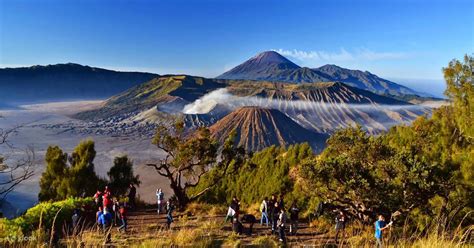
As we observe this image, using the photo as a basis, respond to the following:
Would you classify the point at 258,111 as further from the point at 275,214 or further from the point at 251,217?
the point at 251,217

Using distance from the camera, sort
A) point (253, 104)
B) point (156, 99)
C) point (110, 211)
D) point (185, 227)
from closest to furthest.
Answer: point (185, 227) < point (110, 211) < point (156, 99) < point (253, 104)

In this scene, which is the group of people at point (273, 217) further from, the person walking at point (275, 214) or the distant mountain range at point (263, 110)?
the distant mountain range at point (263, 110)

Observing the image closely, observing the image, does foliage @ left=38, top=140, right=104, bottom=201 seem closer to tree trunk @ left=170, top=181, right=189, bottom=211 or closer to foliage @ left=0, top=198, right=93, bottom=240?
tree trunk @ left=170, top=181, right=189, bottom=211

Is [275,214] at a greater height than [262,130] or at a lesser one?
greater

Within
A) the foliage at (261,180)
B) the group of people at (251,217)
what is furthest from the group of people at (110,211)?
the foliage at (261,180)

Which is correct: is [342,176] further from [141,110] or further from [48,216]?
[141,110]

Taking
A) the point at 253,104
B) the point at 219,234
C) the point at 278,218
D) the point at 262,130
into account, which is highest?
the point at 253,104

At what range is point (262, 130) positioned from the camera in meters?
105

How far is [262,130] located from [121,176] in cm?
8045

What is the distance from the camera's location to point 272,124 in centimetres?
10981

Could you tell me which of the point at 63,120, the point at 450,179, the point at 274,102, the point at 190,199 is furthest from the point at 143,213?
the point at 274,102

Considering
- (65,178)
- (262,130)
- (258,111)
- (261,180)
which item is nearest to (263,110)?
(258,111)

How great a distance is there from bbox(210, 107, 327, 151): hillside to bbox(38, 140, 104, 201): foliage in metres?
71.8

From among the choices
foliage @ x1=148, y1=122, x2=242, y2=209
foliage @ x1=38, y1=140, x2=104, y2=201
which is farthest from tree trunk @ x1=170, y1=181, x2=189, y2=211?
foliage @ x1=38, y1=140, x2=104, y2=201
